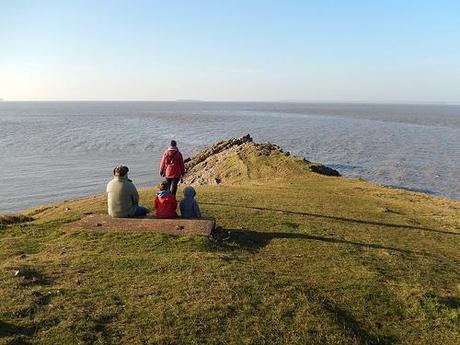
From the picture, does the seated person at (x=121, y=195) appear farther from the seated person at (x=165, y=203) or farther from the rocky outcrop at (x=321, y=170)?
the rocky outcrop at (x=321, y=170)

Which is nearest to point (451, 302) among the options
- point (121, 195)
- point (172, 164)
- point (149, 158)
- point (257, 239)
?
point (257, 239)

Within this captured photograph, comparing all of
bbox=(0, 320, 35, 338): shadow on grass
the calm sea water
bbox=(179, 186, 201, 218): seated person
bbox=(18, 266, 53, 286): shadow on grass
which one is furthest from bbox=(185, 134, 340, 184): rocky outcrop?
bbox=(0, 320, 35, 338): shadow on grass

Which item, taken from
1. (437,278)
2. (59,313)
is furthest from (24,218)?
(437,278)

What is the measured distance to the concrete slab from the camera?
13.7 meters

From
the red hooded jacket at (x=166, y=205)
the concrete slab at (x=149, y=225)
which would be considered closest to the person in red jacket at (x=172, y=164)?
the red hooded jacket at (x=166, y=205)

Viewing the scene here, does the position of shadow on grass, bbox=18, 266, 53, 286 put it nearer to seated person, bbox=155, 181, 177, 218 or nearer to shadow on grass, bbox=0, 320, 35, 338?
shadow on grass, bbox=0, 320, 35, 338

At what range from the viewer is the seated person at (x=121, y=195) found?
1414 centimetres

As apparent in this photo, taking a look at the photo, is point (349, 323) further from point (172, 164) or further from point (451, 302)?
point (172, 164)

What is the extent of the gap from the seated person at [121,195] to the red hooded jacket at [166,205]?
0.74 m

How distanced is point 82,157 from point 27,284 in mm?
50756

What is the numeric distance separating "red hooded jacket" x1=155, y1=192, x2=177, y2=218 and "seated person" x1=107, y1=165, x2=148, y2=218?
→ 0.74 metres

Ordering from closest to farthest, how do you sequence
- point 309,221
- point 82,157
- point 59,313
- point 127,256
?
point 59,313 → point 127,256 → point 309,221 → point 82,157

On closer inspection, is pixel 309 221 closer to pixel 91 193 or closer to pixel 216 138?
pixel 91 193

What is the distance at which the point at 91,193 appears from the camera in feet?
121
